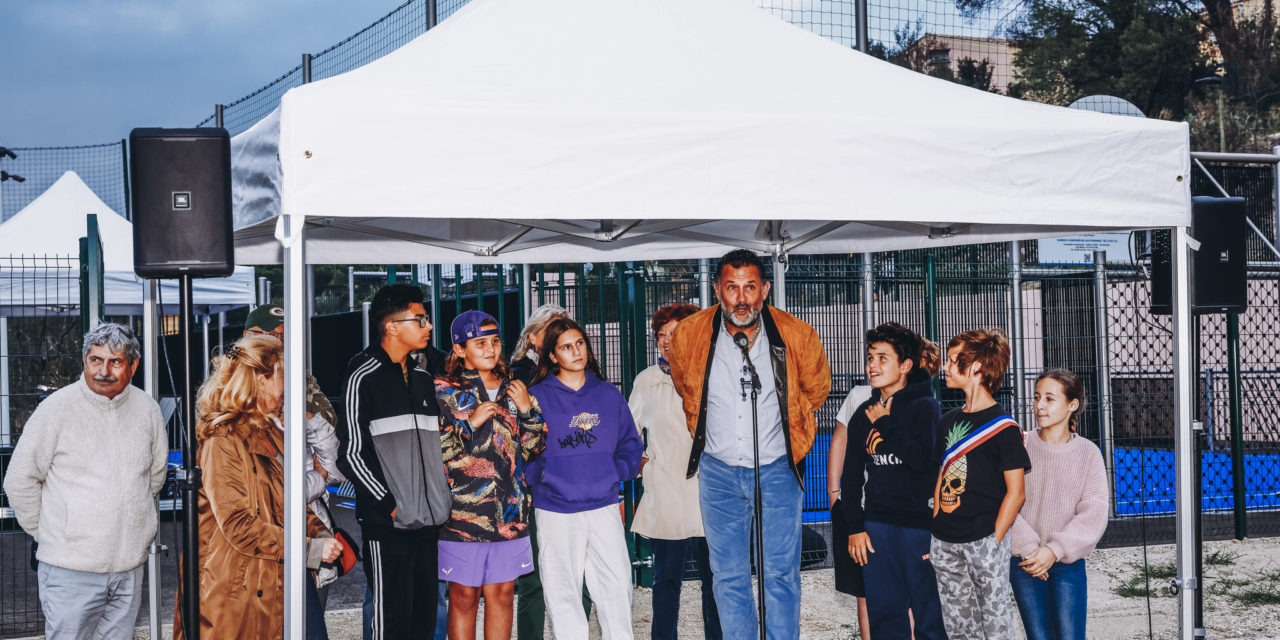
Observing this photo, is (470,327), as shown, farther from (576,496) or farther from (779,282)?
(779,282)

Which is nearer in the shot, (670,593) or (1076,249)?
(670,593)

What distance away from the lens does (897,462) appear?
420 cm

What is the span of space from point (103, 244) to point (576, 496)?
7161mm

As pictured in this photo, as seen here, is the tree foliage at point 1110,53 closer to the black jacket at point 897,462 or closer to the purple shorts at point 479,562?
the black jacket at point 897,462

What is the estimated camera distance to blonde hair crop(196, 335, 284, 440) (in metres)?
3.77

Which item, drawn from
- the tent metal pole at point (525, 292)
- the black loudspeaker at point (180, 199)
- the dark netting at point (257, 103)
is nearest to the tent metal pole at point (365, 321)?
the dark netting at point (257, 103)

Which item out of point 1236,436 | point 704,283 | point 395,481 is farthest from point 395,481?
point 1236,436

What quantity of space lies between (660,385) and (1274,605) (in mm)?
3841

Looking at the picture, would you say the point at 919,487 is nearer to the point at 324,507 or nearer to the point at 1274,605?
the point at 324,507

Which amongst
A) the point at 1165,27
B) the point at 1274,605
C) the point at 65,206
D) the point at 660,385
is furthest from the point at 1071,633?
the point at 1165,27

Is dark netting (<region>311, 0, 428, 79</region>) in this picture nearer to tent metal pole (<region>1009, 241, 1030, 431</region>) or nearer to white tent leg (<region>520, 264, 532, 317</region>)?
white tent leg (<region>520, 264, 532, 317</region>)

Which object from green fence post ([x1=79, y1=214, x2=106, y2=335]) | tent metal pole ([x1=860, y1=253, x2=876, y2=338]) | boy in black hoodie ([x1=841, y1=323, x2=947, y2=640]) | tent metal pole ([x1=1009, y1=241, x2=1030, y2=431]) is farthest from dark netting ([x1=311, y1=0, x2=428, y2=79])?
boy in black hoodie ([x1=841, y1=323, x2=947, y2=640])

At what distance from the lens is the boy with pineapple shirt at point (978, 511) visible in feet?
12.9

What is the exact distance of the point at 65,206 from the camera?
36.4 feet
